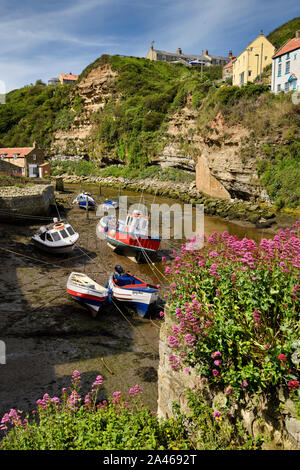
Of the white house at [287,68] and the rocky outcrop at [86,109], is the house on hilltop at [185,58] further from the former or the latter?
the white house at [287,68]

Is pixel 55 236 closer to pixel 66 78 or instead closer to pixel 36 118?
pixel 36 118

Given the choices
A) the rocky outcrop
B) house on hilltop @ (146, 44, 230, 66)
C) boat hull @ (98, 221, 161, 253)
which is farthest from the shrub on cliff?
house on hilltop @ (146, 44, 230, 66)

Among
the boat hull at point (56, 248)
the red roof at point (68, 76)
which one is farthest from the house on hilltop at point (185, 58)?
the boat hull at point (56, 248)

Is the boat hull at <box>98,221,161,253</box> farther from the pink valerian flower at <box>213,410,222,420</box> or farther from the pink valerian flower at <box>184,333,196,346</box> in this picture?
the pink valerian flower at <box>213,410,222,420</box>

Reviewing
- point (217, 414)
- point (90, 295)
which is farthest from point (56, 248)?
point (217, 414)

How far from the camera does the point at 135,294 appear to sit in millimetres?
13008

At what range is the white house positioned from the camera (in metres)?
29.8

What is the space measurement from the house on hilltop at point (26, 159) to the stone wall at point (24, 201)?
1701 cm

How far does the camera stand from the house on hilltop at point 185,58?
95.1 metres

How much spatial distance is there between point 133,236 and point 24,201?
11.1 metres

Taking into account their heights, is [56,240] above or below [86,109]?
below

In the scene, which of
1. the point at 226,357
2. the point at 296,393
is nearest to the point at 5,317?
the point at 226,357

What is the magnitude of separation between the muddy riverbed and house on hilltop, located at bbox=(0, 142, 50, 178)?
28119 mm
